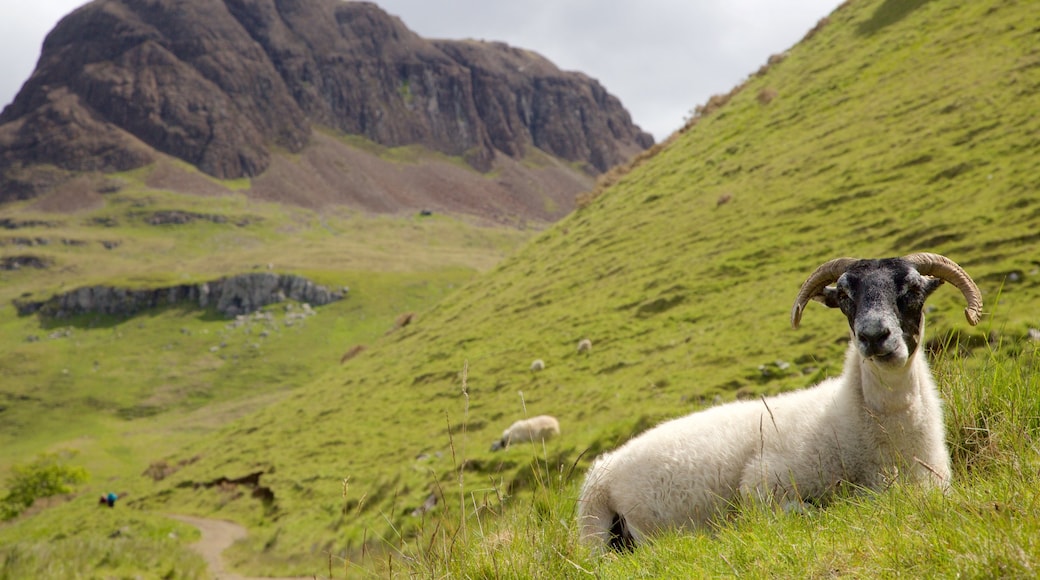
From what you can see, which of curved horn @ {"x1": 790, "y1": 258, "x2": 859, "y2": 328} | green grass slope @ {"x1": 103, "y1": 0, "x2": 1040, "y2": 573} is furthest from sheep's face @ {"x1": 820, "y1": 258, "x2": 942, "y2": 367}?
green grass slope @ {"x1": 103, "y1": 0, "x2": 1040, "y2": 573}

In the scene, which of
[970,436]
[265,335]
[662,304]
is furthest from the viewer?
[265,335]

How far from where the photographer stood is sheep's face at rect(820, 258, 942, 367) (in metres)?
5.24

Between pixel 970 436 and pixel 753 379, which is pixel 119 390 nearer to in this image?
pixel 753 379

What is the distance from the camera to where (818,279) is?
20.9 ft

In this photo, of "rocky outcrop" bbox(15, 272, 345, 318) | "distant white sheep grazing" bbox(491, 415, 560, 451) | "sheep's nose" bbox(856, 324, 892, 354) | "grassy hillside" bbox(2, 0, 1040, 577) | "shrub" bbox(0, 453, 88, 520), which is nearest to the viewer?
"grassy hillside" bbox(2, 0, 1040, 577)

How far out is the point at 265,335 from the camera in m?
109

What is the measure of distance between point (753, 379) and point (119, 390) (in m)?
103

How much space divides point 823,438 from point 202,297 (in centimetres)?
13688

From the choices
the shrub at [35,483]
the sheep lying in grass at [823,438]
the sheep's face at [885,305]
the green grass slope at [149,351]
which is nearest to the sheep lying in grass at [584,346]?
the green grass slope at [149,351]

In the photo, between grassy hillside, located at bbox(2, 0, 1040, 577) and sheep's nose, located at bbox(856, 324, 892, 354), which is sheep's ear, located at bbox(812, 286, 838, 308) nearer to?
sheep's nose, located at bbox(856, 324, 892, 354)

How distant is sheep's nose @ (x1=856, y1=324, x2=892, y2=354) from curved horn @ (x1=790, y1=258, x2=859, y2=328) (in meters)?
0.82

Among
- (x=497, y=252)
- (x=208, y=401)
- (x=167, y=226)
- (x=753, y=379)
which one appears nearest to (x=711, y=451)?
(x=753, y=379)

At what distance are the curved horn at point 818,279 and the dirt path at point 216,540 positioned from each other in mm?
21927

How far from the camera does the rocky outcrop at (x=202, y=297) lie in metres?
121
